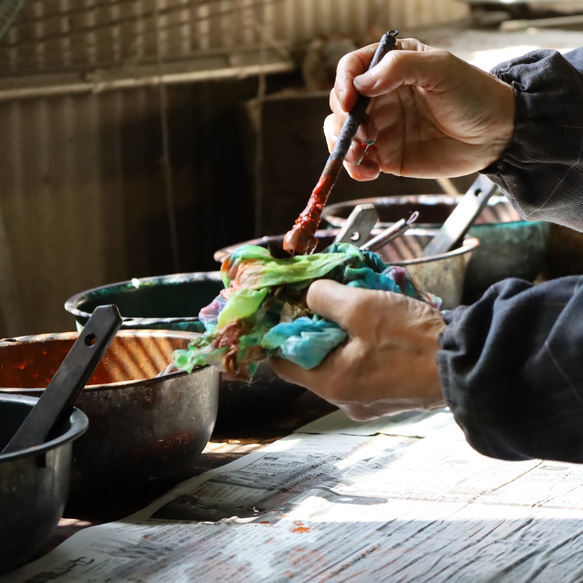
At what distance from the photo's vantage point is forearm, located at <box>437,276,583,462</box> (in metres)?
1.23

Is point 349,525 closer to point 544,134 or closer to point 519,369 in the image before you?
point 519,369

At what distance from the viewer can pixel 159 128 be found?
468 cm

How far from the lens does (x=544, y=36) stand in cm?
580

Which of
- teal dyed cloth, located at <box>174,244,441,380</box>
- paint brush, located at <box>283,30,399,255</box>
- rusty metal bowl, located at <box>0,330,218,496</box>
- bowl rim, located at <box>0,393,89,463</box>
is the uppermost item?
paint brush, located at <box>283,30,399,255</box>

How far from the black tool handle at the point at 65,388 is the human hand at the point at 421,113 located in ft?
1.93

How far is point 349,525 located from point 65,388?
59 cm

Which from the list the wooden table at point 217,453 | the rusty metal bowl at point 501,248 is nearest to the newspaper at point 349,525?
the wooden table at point 217,453

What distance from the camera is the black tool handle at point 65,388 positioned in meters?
1.64

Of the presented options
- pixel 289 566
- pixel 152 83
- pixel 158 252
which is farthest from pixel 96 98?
pixel 289 566

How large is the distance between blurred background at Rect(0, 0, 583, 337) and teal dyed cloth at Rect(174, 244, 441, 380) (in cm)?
257

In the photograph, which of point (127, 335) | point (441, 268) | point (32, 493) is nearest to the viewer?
point (32, 493)

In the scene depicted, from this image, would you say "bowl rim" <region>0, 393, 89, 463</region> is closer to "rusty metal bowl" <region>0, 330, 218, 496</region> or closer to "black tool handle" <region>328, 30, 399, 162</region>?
"rusty metal bowl" <region>0, 330, 218, 496</region>

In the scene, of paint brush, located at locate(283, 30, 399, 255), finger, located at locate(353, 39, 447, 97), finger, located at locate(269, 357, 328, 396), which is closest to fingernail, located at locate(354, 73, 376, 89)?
finger, located at locate(353, 39, 447, 97)

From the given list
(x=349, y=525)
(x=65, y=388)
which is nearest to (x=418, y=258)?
(x=349, y=525)
